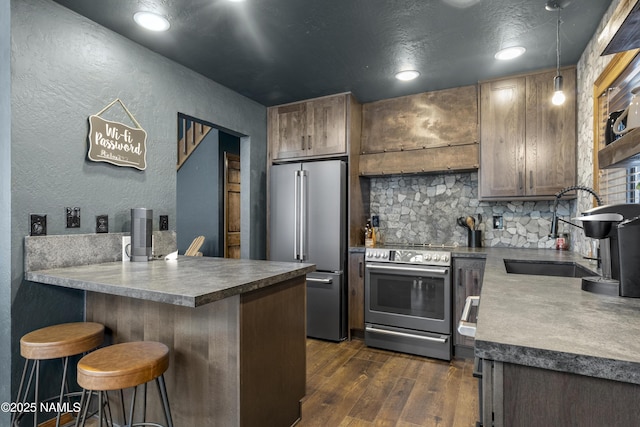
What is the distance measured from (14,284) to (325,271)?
7.77 ft

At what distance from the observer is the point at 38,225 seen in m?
1.96

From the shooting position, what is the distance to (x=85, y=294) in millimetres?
2156

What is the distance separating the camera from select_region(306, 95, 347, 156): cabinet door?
11.7 ft

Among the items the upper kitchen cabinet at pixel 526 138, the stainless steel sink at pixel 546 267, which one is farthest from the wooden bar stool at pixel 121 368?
the upper kitchen cabinet at pixel 526 138

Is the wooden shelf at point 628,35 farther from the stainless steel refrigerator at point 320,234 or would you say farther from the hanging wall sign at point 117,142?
the hanging wall sign at point 117,142

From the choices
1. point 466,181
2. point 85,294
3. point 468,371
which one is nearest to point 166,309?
point 85,294

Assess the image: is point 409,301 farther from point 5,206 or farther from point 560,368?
point 5,206

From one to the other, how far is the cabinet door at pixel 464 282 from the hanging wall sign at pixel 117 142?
8.91 feet

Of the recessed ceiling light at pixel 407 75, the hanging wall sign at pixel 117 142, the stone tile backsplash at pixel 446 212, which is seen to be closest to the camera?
the hanging wall sign at pixel 117 142

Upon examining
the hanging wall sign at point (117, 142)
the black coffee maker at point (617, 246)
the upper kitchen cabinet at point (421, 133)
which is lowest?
the black coffee maker at point (617, 246)

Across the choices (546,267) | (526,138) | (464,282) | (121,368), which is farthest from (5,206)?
(526,138)

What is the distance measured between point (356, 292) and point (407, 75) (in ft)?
6.94

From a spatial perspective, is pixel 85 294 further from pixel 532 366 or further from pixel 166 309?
pixel 532 366

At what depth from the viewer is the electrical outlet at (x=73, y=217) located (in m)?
2.10
